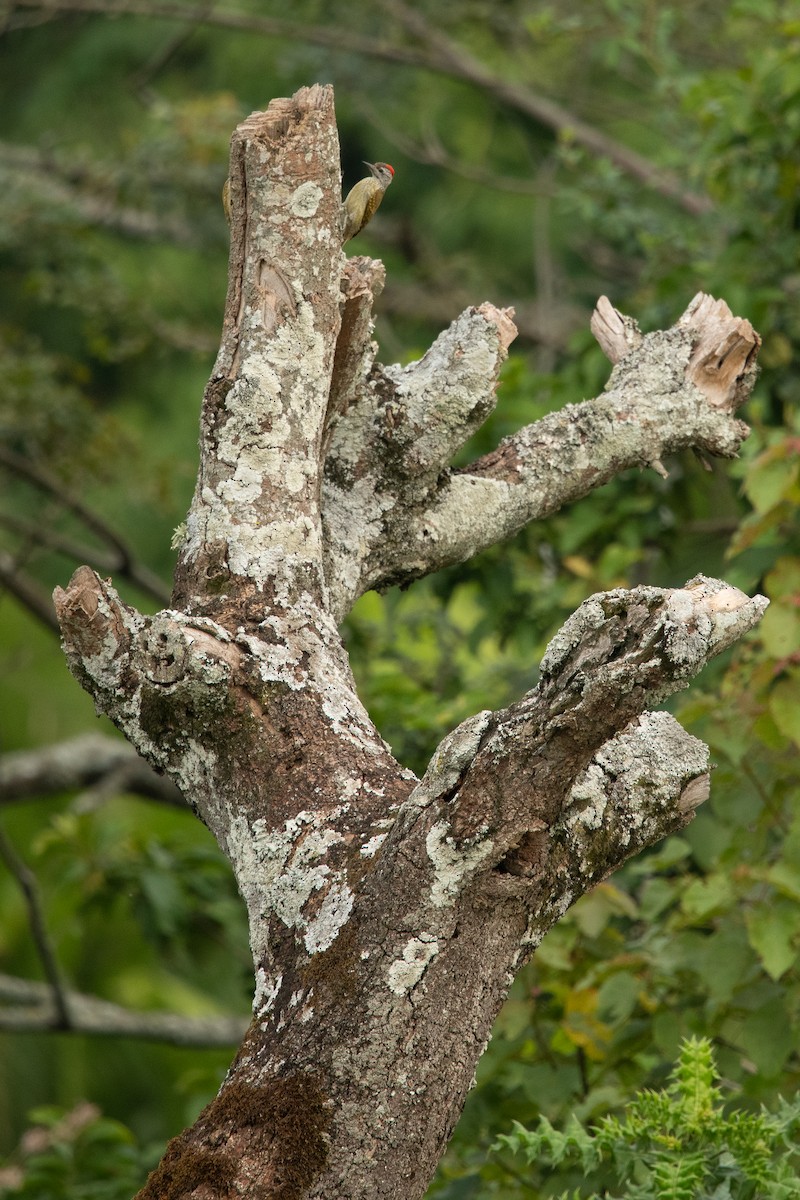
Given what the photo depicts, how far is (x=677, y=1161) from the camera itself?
126 centimetres

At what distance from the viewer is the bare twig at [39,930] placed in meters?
3.16

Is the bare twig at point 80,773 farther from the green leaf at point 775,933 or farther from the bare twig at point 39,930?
the green leaf at point 775,933

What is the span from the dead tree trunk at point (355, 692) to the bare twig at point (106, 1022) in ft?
7.97

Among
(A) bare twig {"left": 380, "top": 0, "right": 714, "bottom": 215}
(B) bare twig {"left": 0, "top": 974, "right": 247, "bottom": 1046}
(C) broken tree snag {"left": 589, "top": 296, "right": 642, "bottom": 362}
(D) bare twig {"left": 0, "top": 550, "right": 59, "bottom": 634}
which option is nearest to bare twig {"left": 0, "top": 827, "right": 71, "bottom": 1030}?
(B) bare twig {"left": 0, "top": 974, "right": 247, "bottom": 1046}

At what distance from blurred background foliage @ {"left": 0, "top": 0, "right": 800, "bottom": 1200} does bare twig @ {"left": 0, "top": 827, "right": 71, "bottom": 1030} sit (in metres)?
0.04

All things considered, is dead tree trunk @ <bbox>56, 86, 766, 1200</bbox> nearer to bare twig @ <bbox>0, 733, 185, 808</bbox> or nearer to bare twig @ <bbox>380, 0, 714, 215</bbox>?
bare twig @ <bbox>0, 733, 185, 808</bbox>

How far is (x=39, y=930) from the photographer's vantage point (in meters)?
3.24

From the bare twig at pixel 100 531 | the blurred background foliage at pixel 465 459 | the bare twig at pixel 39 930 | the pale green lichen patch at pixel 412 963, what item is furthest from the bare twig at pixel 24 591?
the pale green lichen patch at pixel 412 963

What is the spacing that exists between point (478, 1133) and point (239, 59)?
6.11m

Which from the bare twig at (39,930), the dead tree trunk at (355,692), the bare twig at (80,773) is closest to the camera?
the dead tree trunk at (355,692)

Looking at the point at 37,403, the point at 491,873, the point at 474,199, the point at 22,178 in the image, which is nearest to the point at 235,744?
the point at 491,873

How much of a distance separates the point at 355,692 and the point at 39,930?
2232mm

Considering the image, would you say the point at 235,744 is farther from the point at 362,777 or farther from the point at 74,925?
the point at 74,925

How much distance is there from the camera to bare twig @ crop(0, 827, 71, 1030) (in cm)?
316
